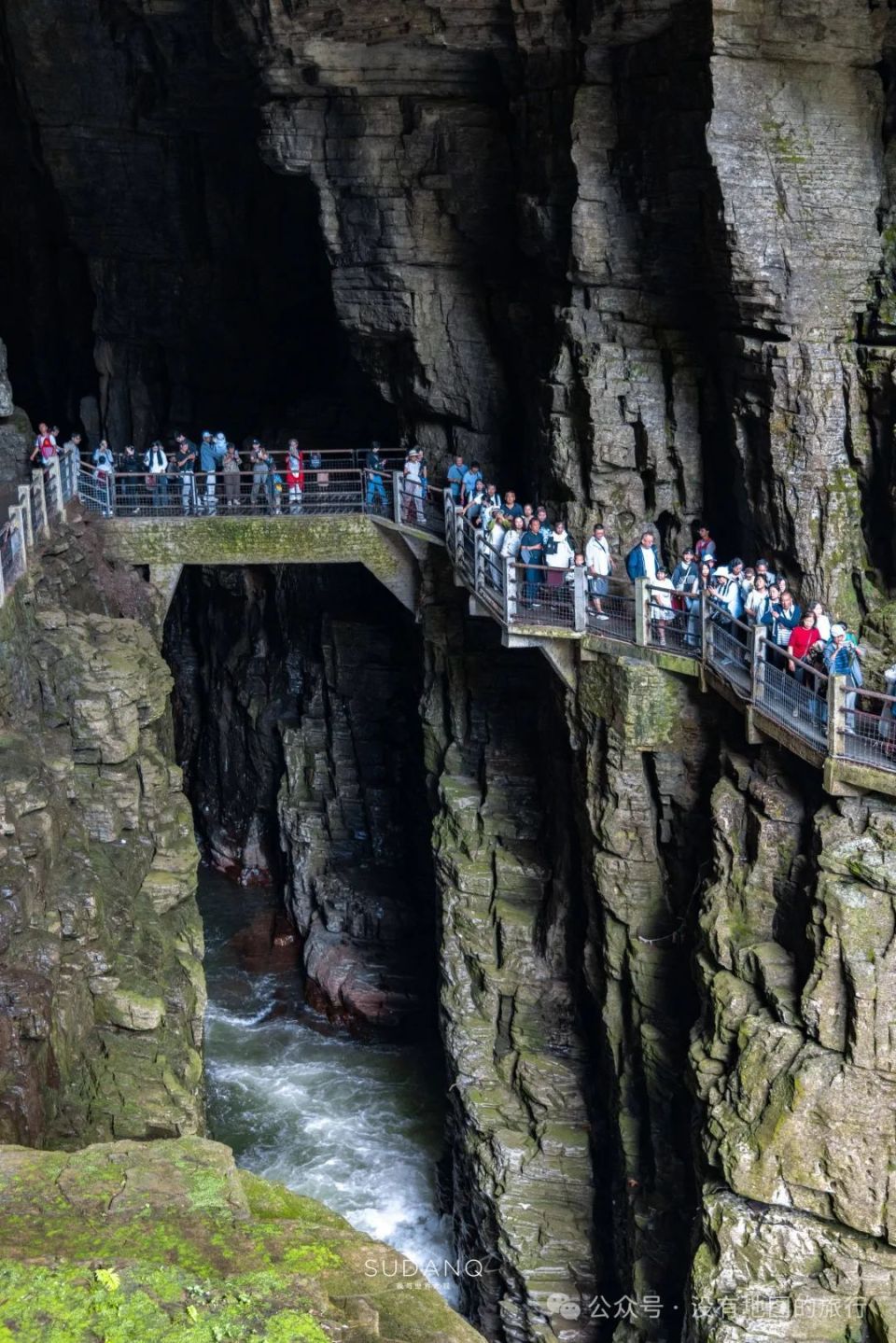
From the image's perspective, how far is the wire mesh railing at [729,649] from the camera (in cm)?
2142

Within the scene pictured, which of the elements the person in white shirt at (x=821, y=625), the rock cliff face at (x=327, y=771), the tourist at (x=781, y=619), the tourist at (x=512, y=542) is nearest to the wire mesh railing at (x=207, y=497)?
the rock cliff face at (x=327, y=771)

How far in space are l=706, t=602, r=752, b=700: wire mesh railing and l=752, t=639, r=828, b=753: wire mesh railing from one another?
0.88ft

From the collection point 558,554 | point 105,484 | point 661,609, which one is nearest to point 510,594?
point 558,554

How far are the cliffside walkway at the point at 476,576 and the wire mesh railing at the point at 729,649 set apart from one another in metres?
0.02

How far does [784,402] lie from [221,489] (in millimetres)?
13028

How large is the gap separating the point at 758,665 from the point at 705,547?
13.1 feet

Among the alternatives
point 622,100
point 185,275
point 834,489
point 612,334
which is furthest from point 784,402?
point 185,275

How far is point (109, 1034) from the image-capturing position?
22125 millimetres

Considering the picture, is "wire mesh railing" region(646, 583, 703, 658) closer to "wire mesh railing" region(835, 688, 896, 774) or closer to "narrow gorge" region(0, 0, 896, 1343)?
"narrow gorge" region(0, 0, 896, 1343)

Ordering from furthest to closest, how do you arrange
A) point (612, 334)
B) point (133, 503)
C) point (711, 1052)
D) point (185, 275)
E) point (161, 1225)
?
point (185, 275) → point (133, 503) → point (612, 334) → point (711, 1052) → point (161, 1225)

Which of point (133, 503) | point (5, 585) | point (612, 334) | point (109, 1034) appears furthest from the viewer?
point (133, 503)

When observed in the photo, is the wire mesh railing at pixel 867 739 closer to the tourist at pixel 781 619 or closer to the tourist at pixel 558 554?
the tourist at pixel 781 619

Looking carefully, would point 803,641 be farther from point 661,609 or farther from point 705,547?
point 705,547

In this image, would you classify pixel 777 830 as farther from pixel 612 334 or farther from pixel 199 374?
pixel 199 374
